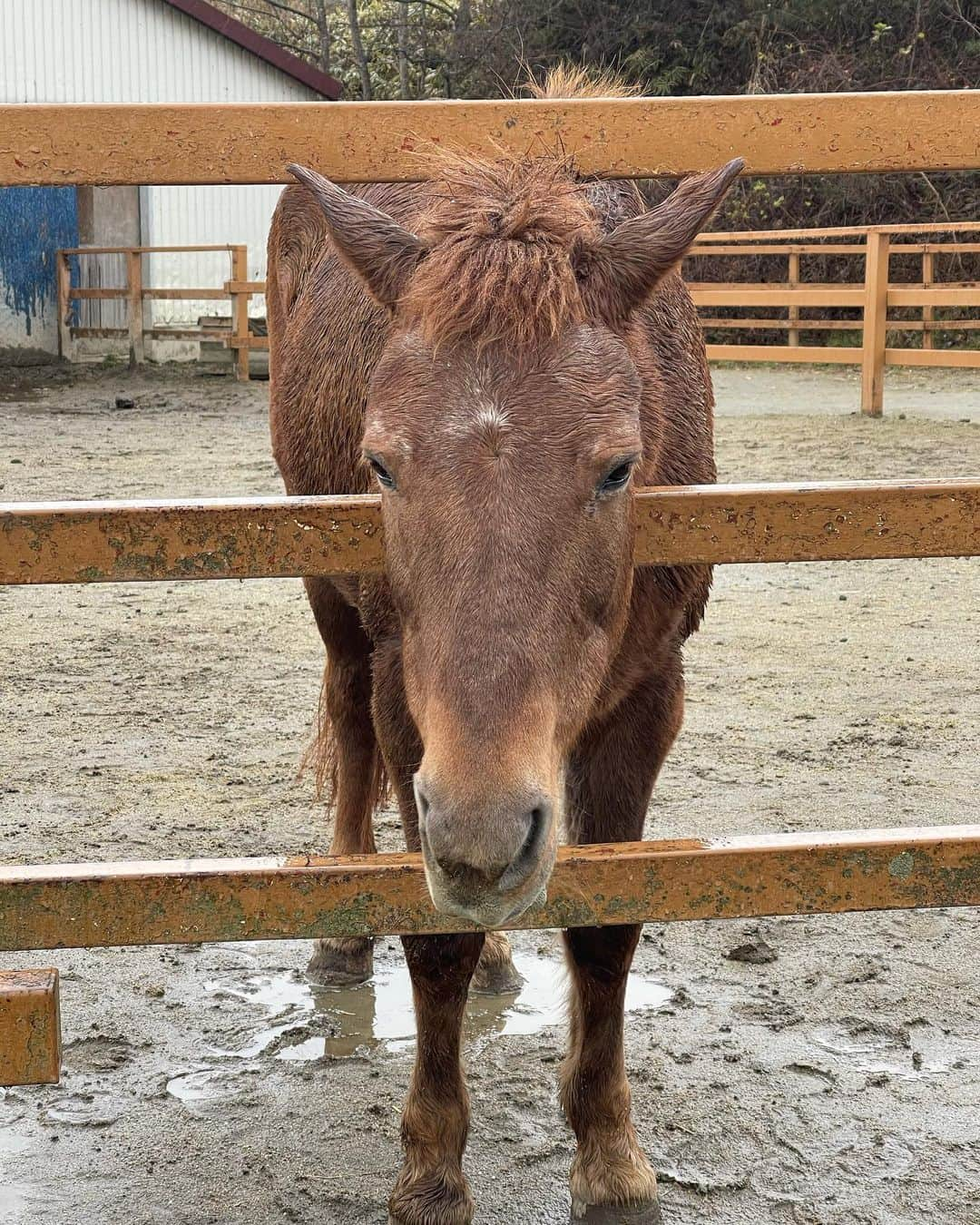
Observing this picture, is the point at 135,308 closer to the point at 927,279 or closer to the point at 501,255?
Answer: the point at 927,279

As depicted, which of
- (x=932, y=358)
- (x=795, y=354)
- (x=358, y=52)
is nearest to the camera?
(x=932, y=358)

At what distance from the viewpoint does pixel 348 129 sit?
2699 mm

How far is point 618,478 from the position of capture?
228 cm

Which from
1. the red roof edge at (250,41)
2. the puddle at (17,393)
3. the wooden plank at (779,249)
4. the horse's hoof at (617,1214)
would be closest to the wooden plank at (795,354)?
the wooden plank at (779,249)

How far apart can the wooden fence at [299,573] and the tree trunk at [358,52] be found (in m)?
27.4

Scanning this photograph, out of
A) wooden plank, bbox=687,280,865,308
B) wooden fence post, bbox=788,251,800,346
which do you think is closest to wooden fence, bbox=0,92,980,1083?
wooden plank, bbox=687,280,865,308

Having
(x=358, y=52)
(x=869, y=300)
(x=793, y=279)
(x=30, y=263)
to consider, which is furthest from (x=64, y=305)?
(x=869, y=300)

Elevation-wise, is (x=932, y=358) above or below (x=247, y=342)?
below

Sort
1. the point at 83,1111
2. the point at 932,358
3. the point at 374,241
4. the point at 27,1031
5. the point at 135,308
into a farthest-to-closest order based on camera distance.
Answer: the point at 135,308
the point at 932,358
the point at 83,1111
the point at 374,241
the point at 27,1031

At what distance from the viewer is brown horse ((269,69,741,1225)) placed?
203cm

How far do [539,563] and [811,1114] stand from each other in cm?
172

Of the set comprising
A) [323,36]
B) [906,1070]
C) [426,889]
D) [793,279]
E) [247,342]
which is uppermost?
[323,36]

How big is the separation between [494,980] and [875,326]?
472 inches

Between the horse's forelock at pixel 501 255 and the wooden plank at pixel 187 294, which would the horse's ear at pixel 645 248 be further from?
the wooden plank at pixel 187 294
